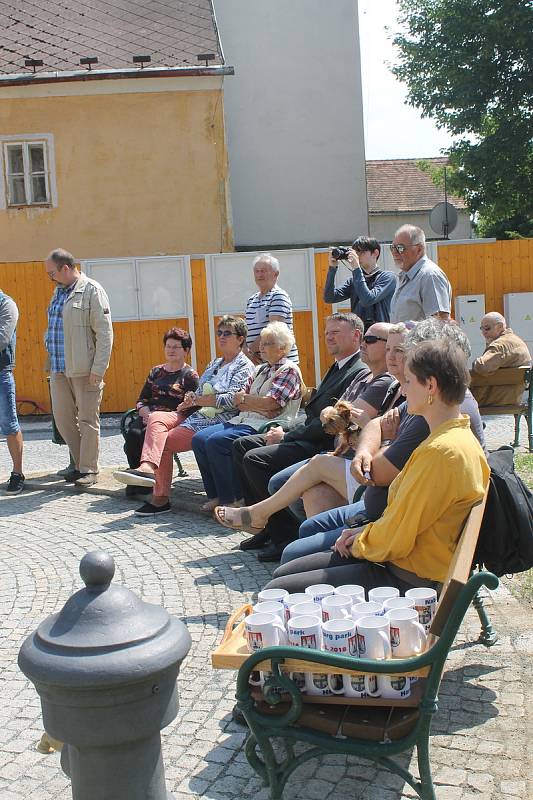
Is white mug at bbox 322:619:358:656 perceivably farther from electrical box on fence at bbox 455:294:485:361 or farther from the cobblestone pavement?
electrical box on fence at bbox 455:294:485:361

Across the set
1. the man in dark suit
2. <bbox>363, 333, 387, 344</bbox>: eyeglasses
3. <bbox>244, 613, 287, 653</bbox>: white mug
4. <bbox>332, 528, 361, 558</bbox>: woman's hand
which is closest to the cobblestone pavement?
the man in dark suit

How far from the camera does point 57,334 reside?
8266 millimetres

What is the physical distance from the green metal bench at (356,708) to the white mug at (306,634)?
11 centimetres

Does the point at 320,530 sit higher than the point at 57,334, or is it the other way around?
the point at 57,334

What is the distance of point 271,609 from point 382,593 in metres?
0.42

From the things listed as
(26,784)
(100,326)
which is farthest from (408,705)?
(100,326)

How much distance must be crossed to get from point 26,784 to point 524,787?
1800 millimetres

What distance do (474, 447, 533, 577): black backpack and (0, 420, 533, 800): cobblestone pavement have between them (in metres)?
0.58

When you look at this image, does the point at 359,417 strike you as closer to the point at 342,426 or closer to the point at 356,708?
the point at 342,426

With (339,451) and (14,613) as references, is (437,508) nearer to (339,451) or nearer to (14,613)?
(339,451)

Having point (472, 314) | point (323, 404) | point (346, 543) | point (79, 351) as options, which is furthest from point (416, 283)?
point (472, 314)

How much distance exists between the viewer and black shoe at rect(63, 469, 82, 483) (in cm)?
847

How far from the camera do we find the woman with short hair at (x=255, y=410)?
6.52 meters

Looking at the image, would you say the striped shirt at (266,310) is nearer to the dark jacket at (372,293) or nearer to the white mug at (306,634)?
the dark jacket at (372,293)
